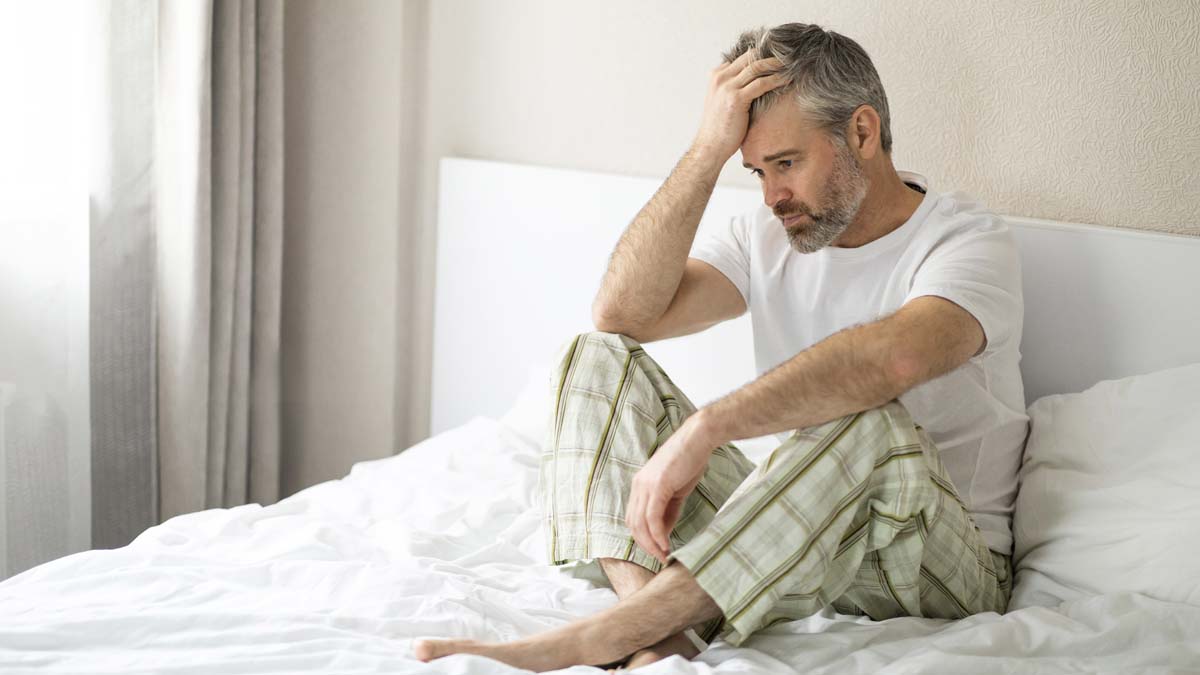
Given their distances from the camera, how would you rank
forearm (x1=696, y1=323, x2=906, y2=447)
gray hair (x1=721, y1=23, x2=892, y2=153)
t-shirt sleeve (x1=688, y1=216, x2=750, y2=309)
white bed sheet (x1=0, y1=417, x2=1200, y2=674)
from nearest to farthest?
1. white bed sheet (x1=0, y1=417, x2=1200, y2=674)
2. forearm (x1=696, y1=323, x2=906, y2=447)
3. gray hair (x1=721, y1=23, x2=892, y2=153)
4. t-shirt sleeve (x1=688, y1=216, x2=750, y2=309)

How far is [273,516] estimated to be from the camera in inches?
71.7

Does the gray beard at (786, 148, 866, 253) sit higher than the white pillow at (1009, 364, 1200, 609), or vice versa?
the gray beard at (786, 148, 866, 253)

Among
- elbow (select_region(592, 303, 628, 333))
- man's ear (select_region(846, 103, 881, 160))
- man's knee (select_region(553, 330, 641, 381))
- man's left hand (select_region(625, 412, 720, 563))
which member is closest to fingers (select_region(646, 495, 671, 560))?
man's left hand (select_region(625, 412, 720, 563))

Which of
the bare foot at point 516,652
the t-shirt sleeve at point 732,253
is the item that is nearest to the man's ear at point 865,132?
the t-shirt sleeve at point 732,253

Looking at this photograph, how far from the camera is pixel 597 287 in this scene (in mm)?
2461

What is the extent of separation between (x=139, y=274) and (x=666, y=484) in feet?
5.07

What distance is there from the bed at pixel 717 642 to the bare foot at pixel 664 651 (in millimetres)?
A: 21

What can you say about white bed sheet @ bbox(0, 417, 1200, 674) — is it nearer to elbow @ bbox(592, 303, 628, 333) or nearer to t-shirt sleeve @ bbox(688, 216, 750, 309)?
elbow @ bbox(592, 303, 628, 333)

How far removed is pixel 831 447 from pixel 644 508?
0.80ft

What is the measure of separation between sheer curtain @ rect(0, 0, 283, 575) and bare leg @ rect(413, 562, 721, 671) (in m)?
1.35

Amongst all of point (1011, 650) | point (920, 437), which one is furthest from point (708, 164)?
point (1011, 650)

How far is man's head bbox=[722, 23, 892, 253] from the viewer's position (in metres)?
1.70

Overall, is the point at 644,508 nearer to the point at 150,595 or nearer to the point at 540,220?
the point at 150,595

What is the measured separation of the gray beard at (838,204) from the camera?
1.72 meters
